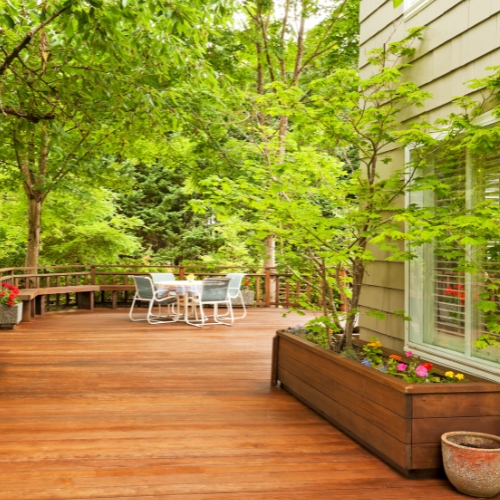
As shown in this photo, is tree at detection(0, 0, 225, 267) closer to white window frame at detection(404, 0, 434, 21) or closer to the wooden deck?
white window frame at detection(404, 0, 434, 21)

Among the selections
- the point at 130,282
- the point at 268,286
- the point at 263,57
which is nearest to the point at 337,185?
the point at 263,57

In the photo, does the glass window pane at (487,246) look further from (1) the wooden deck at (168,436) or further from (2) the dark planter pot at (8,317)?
(2) the dark planter pot at (8,317)

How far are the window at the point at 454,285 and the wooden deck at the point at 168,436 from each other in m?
0.88

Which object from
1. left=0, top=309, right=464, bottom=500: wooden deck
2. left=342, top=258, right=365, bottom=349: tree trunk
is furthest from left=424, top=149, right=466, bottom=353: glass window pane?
left=0, top=309, right=464, bottom=500: wooden deck

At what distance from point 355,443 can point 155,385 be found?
205 centimetres

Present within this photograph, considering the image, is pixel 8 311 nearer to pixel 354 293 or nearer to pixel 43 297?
pixel 43 297

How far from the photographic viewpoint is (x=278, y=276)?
11883 mm

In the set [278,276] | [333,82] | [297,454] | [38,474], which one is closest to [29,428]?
[38,474]

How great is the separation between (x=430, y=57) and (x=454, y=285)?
5.14 feet

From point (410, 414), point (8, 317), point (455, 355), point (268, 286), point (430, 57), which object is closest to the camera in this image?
point (410, 414)

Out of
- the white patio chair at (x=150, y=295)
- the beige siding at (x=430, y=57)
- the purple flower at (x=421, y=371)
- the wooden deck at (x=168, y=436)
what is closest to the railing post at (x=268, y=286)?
the white patio chair at (x=150, y=295)

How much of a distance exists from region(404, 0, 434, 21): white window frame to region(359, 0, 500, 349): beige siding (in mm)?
30

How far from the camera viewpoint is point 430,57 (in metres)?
4.04

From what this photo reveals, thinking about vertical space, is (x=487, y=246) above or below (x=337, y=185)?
below
